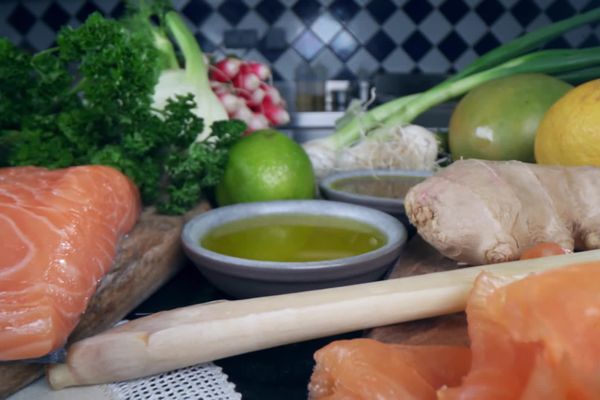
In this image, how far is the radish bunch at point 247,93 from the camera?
56.7 inches

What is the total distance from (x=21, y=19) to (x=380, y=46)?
2.02m

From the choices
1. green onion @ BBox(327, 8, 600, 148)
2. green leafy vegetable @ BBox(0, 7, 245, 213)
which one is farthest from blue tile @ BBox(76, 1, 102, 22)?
green leafy vegetable @ BBox(0, 7, 245, 213)

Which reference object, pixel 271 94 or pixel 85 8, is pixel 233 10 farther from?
pixel 271 94

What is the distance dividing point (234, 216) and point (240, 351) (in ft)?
1.00

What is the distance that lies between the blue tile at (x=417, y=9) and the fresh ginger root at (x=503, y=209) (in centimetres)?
256

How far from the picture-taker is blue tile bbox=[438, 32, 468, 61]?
10.3 ft

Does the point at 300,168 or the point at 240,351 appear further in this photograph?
the point at 300,168

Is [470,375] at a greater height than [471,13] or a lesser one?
lesser

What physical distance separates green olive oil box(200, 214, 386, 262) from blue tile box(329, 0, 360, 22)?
99.4 inches

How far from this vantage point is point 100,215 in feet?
2.28

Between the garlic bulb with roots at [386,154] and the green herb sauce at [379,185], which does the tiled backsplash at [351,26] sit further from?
the green herb sauce at [379,185]

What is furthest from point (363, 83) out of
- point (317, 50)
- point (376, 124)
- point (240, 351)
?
point (240, 351)

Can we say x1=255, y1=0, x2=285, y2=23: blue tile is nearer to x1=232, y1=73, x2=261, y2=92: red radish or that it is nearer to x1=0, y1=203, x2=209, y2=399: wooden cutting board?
x1=232, y1=73, x2=261, y2=92: red radish

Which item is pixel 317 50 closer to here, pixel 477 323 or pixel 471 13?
pixel 471 13
